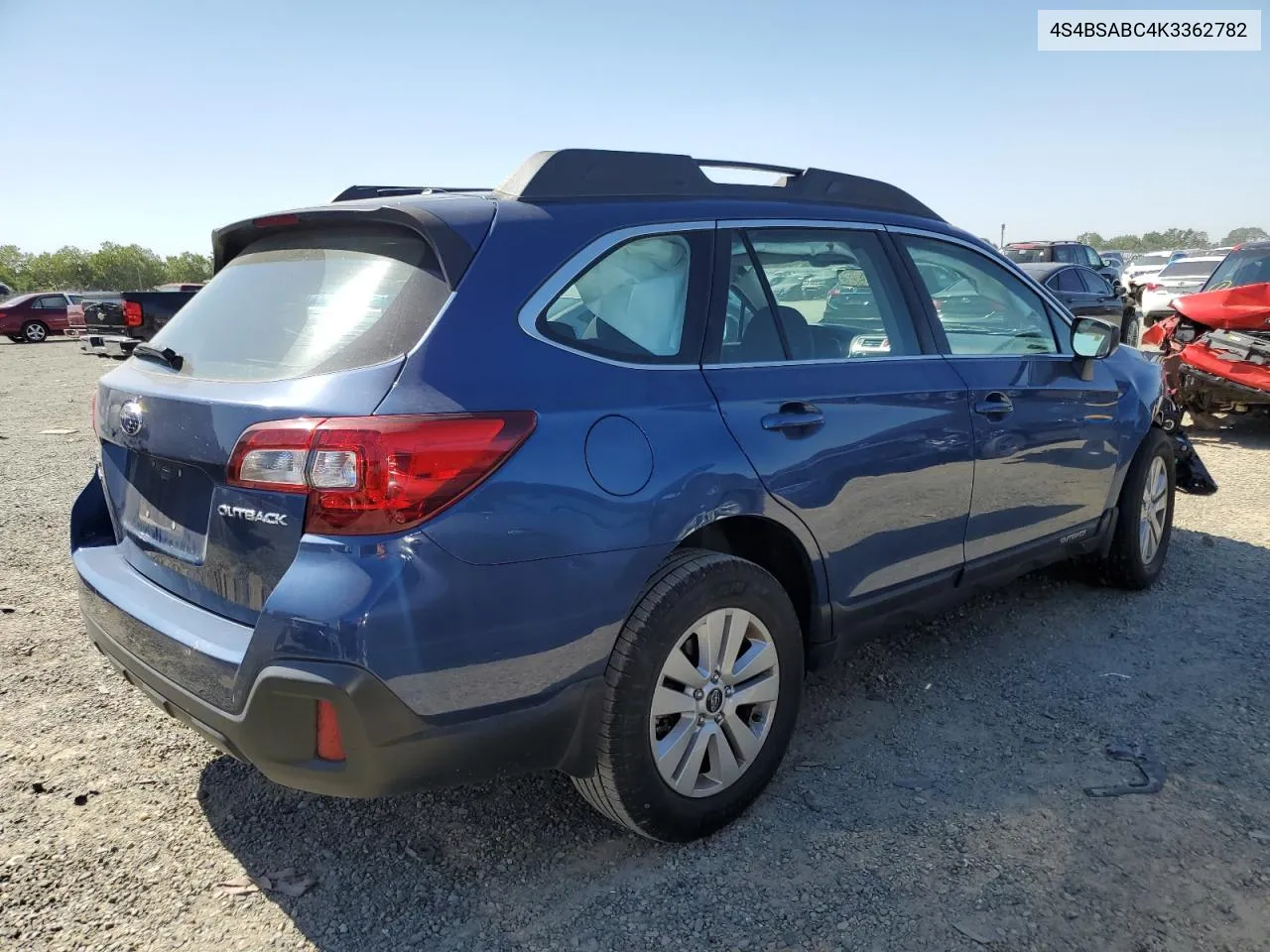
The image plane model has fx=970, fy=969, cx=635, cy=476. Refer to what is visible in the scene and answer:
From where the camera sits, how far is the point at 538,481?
7.36 ft

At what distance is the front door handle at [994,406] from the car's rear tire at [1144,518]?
1320mm

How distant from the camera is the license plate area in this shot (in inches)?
94.2

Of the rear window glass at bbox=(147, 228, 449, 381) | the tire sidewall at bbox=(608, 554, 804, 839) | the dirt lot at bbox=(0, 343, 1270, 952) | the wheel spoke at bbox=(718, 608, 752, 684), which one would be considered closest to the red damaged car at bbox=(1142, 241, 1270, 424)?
the dirt lot at bbox=(0, 343, 1270, 952)

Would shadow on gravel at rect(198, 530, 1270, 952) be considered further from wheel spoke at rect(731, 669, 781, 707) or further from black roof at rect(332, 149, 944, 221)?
black roof at rect(332, 149, 944, 221)

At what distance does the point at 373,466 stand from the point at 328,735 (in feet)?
2.02

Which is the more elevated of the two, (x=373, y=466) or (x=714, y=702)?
(x=373, y=466)

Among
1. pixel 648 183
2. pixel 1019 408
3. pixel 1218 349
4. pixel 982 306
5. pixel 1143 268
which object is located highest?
pixel 1143 268

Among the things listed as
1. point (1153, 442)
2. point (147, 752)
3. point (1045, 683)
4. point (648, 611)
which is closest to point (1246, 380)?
point (1153, 442)

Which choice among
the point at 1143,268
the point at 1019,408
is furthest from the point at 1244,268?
the point at 1143,268

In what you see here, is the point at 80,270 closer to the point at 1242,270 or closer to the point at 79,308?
the point at 79,308

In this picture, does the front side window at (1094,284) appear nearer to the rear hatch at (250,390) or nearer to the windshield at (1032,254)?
the windshield at (1032,254)

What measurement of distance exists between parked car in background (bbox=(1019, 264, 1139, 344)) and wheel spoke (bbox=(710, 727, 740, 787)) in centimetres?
1185

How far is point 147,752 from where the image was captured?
3.25m

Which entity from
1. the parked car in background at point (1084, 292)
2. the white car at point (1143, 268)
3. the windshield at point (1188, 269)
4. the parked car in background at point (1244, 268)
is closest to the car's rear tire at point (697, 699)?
the parked car in background at point (1244, 268)
